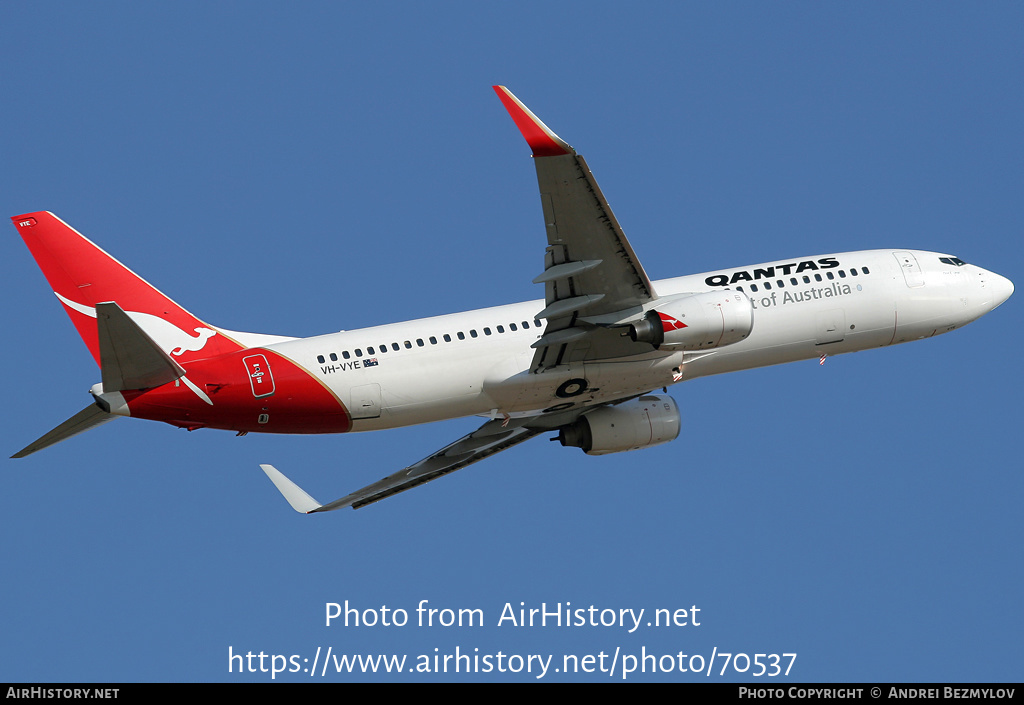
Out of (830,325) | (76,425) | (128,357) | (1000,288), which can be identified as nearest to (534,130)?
(128,357)

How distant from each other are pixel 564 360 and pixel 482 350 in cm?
238

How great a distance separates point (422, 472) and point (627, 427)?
7.24 metres

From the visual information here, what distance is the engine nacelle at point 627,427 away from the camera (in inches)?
1540

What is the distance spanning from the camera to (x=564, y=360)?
117 ft

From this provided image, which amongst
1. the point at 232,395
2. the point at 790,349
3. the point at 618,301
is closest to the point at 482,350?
the point at 618,301

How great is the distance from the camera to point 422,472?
41656mm

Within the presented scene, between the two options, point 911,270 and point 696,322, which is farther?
point 911,270

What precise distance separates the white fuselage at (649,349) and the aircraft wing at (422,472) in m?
3.14

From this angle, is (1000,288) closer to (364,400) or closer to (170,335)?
(364,400)

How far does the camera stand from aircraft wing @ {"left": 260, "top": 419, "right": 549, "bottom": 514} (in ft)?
135

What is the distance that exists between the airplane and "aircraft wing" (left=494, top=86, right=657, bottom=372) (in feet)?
0.15

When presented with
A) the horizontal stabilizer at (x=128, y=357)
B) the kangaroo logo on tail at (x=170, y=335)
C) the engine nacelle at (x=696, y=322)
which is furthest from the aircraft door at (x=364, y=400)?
the engine nacelle at (x=696, y=322)

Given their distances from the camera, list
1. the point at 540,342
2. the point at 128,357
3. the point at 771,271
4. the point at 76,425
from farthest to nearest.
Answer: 1. the point at 771,271
2. the point at 540,342
3. the point at 76,425
4. the point at 128,357

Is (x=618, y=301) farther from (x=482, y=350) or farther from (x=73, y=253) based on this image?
(x=73, y=253)
